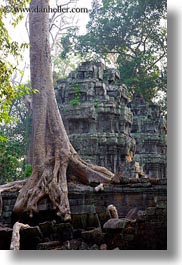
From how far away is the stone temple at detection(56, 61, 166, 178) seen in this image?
27.8 ft

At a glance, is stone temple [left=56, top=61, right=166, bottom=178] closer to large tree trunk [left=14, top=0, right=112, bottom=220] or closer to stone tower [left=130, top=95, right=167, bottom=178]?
stone tower [left=130, top=95, right=167, bottom=178]

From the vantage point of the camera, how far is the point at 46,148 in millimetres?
7340

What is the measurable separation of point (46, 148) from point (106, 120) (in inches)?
88.5

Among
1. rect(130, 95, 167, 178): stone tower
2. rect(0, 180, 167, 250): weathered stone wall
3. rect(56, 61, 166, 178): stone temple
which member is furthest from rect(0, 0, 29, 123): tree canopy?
rect(130, 95, 167, 178): stone tower

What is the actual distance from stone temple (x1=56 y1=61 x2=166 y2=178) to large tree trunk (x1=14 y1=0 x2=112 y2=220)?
2.10ft

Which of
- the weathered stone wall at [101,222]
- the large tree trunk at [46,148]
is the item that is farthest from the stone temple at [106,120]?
the weathered stone wall at [101,222]

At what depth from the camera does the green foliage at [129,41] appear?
283 inches

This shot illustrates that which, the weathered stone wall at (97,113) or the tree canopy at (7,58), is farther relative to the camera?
the weathered stone wall at (97,113)

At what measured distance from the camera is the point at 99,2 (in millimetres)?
7129

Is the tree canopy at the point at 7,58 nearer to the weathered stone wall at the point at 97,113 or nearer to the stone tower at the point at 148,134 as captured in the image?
the weathered stone wall at the point at 97,113

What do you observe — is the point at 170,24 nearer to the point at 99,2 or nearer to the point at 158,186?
the point at 99,2

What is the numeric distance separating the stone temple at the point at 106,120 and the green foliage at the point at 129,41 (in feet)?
1.14

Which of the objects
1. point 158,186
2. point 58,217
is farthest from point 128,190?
point 58,217

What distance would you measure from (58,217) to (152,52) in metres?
2.81
